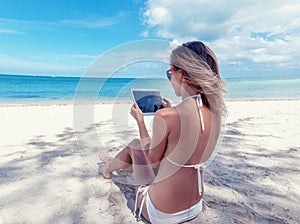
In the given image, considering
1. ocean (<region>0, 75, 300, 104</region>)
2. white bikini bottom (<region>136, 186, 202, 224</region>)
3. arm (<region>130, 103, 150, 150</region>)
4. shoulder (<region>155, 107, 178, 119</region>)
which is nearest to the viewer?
shoulder (<region>155, 107, 178, 119</region>)

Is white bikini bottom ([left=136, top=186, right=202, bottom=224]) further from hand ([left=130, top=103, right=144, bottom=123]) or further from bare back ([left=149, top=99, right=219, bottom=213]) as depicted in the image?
hand ([left=130, top=103, right=144, bottom=123])

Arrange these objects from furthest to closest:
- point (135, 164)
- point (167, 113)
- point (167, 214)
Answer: point (135, 164)
point (167, 214)
point (167, 113)

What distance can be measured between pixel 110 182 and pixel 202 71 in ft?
5.20

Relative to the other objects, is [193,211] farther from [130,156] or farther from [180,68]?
[180,68]

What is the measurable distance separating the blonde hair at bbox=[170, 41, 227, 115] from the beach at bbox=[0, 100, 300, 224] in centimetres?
100

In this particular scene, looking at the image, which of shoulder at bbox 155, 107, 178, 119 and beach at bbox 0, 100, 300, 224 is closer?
shoulder at bbox 155, 107, 178, 119

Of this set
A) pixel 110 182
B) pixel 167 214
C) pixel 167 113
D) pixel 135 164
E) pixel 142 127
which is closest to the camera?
pixel 167 113

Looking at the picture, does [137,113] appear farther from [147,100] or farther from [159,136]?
[159,136]

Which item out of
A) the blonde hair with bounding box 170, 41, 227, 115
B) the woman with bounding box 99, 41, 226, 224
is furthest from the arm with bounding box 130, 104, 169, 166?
the blonde hair with bounding box 170, 41, 227, 115

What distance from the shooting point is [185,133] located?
1.30 m

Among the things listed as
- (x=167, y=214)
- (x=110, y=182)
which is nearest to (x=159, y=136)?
(x=167, y=214)

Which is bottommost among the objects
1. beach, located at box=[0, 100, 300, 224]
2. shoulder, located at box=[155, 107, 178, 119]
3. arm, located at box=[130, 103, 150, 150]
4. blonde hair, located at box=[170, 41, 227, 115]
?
beach, located at box=[0, 100, 300, 224]

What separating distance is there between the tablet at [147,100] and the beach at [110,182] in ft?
2.82

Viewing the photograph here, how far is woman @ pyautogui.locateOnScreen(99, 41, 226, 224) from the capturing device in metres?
1.30
